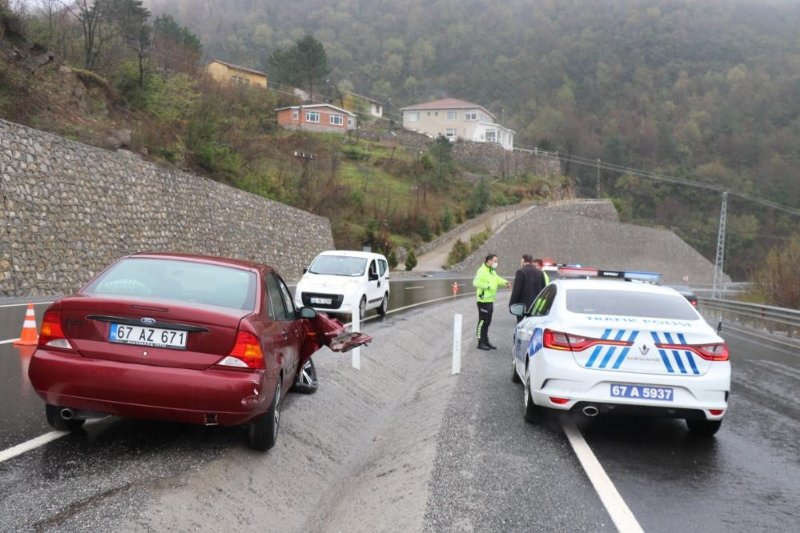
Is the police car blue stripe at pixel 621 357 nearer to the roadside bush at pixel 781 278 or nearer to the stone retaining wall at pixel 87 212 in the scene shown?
the stone retaining wall at pixel 87 212

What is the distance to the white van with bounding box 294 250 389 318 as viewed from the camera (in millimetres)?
17453

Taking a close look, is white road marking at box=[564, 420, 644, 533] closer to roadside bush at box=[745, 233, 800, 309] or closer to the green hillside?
roadside bush at box=[745, 233, 800, 309]

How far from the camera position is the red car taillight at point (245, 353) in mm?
5309

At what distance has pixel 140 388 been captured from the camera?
16.9 feet

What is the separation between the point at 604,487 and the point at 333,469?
2852 mm

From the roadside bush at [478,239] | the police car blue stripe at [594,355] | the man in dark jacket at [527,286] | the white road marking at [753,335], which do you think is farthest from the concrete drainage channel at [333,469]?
the roadside bush at [478,239]

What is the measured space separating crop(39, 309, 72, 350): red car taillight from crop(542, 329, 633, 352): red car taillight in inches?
169

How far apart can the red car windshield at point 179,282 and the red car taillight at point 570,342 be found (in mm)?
2918

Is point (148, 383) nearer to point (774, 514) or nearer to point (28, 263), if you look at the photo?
point (774, 514)

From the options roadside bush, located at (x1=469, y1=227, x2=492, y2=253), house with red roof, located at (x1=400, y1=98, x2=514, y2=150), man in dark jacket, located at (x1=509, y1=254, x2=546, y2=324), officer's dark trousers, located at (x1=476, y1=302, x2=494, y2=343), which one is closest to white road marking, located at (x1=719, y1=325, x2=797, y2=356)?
man in dark jacket, located at (x1=509, y1=254, x2=546, y2=324)

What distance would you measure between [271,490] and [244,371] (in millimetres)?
1132

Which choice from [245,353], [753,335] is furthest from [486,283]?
[753,335]

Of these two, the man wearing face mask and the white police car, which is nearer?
the white police car

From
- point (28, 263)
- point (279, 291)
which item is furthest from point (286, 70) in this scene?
point (279, 291)
